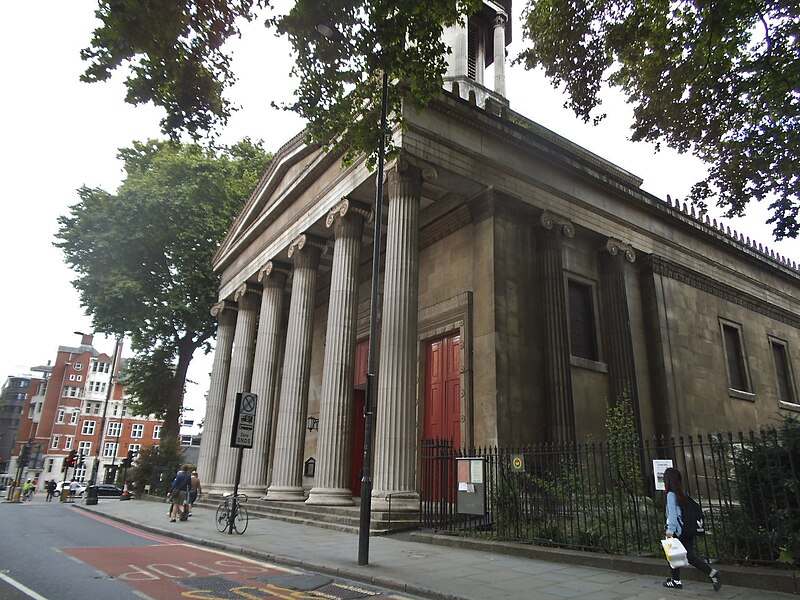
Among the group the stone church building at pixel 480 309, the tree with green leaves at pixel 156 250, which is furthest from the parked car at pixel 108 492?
the stone church building at pixel 480 309

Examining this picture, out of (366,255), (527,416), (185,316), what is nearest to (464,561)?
(527,416)

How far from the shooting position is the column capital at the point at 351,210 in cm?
1630

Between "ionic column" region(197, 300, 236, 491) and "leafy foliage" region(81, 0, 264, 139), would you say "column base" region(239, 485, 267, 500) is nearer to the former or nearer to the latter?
"ionic column" region(197, 300, 236, 491)

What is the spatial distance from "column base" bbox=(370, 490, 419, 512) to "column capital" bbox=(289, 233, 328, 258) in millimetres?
9561

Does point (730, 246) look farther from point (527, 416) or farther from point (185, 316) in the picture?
point (185, 316)

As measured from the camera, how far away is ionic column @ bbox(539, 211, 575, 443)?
14789mm

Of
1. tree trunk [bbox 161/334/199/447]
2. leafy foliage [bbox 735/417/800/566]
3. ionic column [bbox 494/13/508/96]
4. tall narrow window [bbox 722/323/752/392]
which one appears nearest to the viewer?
leafy foliage [bbox 735/417/800/566]

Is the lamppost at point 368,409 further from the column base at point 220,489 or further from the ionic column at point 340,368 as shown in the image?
the column base at point 220,489

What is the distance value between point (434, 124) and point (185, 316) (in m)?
21.0

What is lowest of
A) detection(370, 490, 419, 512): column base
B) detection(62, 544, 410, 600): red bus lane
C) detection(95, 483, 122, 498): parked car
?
detection(95, 483, 122, 498): parked car

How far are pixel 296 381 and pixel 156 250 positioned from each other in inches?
666

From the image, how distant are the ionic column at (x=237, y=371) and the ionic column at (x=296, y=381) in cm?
293

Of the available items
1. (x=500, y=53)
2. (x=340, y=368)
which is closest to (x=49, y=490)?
(x=340, y=368)

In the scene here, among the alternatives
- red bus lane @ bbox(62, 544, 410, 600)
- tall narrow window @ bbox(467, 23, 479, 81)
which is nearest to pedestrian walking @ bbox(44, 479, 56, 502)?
red bus lane @ bbox(62, 544, 410, 600)
